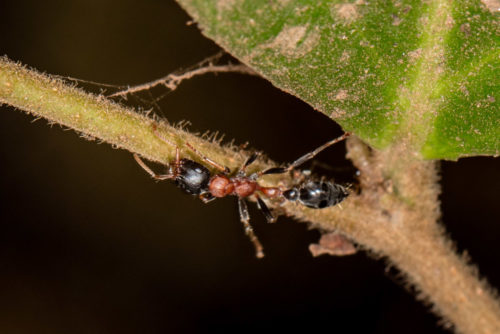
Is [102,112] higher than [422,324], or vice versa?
[102,112]

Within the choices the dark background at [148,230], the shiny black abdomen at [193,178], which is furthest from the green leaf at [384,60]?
the dark background at [148,230]

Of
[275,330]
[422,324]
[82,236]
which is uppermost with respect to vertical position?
[82,236]

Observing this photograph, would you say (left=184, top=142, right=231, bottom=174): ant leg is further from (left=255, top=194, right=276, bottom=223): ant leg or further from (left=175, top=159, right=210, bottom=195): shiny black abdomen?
(left=255, top=194, right=276, bottom=223): ant leg

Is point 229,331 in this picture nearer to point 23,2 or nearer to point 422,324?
point 422,324

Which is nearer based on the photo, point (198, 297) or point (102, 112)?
point (102, 112)

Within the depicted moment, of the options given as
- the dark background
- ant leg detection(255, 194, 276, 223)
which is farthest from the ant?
the dark background

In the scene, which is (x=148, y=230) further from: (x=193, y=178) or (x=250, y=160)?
(x=250, y=160)

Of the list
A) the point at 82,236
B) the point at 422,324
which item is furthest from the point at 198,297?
the point at 422,324
